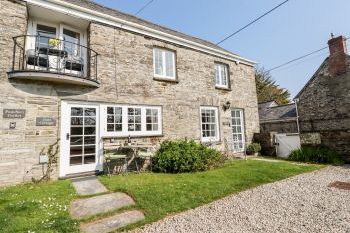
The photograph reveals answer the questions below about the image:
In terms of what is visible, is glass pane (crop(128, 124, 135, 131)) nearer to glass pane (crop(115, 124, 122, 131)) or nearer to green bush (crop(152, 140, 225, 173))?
glass pane (crop(115, 124, 122, 131))

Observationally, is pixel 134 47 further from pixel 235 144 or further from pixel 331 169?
pixel 331 169

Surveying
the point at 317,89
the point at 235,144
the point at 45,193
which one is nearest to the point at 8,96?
the point at 45,193

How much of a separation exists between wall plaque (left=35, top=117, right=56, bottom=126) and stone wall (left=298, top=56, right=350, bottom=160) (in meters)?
13.3

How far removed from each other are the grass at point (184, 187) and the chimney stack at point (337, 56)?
742 cm

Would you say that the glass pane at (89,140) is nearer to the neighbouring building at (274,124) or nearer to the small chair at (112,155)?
the small chair at (112,155)

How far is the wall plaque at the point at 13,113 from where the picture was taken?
677 centimetres

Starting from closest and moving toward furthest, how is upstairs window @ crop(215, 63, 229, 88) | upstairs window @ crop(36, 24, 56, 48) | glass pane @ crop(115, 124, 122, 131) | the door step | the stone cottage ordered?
the stone cottage, the door step, upstairs window @ crop(36, 24, 56, 48), glass pane @ crop(115, 124, 122, 131), upstairs window @ crop(215, 63, 229, 88)

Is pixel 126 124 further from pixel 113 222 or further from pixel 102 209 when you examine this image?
pixel 113 222

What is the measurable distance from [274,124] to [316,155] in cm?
622

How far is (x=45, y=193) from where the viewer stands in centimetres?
584

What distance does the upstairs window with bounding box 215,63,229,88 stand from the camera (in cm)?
1349

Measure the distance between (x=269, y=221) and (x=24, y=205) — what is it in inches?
207

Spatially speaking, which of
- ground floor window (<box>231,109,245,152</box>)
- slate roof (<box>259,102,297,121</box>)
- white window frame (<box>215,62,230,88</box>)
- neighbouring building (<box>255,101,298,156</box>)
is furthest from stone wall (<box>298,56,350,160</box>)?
white window frame (<box>215,62,230,88</box>)

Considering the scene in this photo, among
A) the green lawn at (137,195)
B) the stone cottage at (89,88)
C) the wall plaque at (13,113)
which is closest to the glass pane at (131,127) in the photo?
the stone cottage at (89,88)
